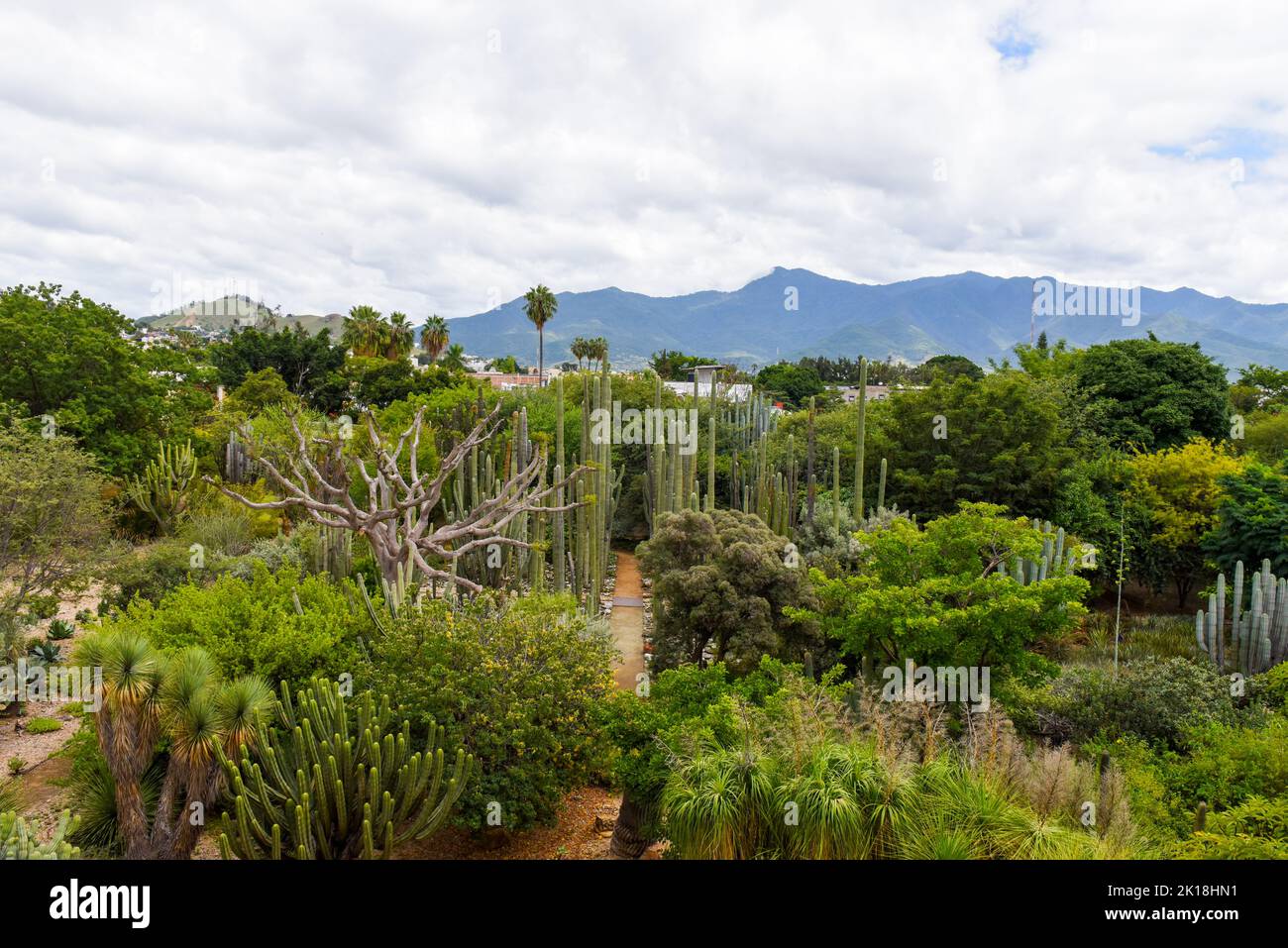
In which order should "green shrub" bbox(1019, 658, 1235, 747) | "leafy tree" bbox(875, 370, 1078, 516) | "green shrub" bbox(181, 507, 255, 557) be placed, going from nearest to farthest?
"green shrub" bbox(1019, 658, 1235, 747)
"green shrub" bbox(181, 507, 255, 557)
"leafy tree" bbox(875, 370, 1078, 516)

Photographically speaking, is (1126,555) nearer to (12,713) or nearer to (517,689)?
(517,689)

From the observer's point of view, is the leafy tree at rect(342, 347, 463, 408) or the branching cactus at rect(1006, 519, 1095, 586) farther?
the leafy tree at rect(342, 347, 463, 408)

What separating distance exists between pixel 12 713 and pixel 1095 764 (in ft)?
43.6

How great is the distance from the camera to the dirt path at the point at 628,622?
13.2 meters

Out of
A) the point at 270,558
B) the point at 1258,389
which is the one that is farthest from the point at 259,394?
the point at 1258,389

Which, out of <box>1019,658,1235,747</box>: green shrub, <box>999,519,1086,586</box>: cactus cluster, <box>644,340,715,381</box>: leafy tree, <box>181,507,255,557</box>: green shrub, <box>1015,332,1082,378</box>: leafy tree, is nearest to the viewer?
<box>1019,658,1235,747</box>: green shrub

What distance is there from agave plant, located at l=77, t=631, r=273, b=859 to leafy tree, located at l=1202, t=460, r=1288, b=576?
1593 cm

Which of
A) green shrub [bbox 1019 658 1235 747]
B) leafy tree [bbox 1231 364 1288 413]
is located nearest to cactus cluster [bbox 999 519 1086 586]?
green shrub [bbox 1019 658 1235 747]

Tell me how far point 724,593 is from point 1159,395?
16.5 meters

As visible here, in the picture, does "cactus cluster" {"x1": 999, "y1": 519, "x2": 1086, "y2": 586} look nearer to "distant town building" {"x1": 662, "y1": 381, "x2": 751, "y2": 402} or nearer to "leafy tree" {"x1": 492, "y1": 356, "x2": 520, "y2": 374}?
"distant town building" {"x1": 662, "y1": 381, "x2": 751, "y2": 402}

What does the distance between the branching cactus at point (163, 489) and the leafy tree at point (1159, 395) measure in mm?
22911

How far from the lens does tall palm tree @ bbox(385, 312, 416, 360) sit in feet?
145
